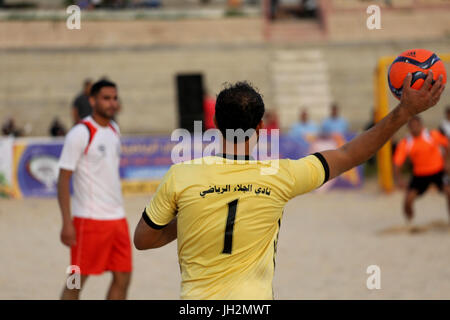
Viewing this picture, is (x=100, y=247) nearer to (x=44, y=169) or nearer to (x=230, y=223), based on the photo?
(x=230, y=223)

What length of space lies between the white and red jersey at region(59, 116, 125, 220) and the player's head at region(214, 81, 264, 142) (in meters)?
2.61

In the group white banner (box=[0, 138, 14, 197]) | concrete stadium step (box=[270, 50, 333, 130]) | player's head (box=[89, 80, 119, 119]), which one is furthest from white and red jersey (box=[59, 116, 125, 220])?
concrete stadium step (box=[270, 50, 333, 130])

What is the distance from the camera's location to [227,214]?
2676 mm

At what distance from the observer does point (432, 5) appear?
908 inches

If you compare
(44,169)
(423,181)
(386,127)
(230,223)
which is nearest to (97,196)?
(230,223)

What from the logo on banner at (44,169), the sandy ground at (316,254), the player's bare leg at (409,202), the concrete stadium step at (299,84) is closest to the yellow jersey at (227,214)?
the sandy ground at (316,254)

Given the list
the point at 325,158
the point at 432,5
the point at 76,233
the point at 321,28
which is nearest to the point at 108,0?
the point at 321,28

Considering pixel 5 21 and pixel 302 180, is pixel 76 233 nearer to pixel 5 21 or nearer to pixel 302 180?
pixel 302 180

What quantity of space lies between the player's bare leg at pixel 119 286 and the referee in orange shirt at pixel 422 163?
5599 mm

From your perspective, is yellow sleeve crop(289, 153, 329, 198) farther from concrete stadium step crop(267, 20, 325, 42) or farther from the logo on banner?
concrete stadium step crop(267, 20, 325, 42)

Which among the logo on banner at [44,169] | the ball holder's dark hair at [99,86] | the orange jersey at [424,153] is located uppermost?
the logo on banner at [44,169]

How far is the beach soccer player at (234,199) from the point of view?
8.73ft

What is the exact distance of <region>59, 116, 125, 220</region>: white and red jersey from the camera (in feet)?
16.7

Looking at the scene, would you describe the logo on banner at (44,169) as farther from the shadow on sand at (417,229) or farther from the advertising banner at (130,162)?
the shadow on sand at (417,229)
